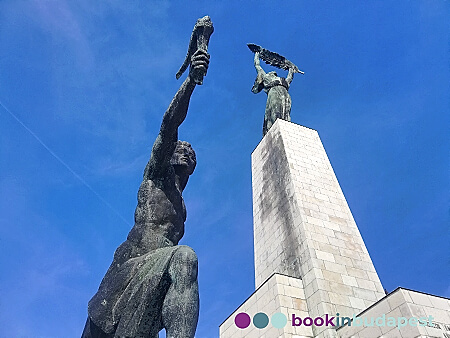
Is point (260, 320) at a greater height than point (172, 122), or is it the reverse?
point (260, 320)

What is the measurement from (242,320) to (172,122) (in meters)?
7.84

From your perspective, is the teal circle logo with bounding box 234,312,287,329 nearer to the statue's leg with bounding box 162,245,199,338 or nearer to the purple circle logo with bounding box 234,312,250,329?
the purple circle logo with bounding box 234,312,250,329

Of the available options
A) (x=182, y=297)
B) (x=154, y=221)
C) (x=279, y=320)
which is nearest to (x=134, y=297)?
(x=182, y=297)

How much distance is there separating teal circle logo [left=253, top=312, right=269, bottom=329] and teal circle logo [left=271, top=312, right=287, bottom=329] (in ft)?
0.98

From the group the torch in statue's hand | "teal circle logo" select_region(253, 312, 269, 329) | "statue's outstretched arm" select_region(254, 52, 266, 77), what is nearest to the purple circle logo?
"teal circle logo" select_region(253, 312, 269, 329)

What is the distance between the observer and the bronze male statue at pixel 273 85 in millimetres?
16641

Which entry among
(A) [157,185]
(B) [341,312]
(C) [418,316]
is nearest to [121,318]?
(A) [157,185]

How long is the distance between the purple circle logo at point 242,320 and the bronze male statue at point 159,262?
6.81m

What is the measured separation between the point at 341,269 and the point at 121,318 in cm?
792

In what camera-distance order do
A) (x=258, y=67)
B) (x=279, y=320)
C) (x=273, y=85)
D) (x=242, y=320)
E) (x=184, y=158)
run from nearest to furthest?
(x=184, y=158) < (x=279, y=320) < (x=242, y=320) < (x=273, y=85) < (x=258, y=67)

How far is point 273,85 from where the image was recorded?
18625 mm

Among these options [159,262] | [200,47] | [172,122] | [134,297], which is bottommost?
[134,297]

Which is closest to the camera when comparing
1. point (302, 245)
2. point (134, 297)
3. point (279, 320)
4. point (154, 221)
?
point (134, 297)

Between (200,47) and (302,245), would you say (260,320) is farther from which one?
(200,47)
